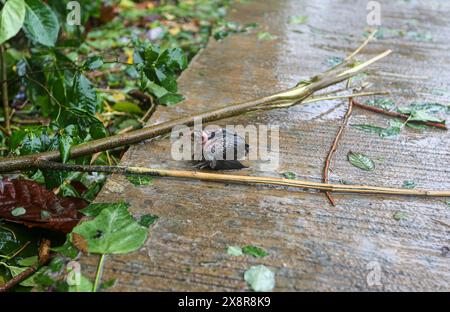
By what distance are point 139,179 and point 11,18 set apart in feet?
2.20

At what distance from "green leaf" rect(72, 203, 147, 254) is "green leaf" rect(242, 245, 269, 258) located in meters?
0.26

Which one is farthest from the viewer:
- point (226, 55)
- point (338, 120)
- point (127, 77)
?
point (127, 77)

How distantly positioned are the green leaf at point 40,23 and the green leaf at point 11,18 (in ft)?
0.49

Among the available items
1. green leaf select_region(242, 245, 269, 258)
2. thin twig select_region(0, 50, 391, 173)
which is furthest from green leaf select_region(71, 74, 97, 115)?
green leaf select_region(242, 245, 269, 258)

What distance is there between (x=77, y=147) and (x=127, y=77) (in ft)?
4.94

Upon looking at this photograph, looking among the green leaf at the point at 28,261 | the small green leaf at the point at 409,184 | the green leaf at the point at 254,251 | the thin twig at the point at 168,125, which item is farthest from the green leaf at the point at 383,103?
the green leaf at the point at 28,261

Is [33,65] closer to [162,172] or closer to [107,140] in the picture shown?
[107,140]

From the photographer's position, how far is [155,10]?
13.5ft

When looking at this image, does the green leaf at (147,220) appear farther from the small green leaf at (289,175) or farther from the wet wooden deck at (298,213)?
the small green leaf at (289,175)

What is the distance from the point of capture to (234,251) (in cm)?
115

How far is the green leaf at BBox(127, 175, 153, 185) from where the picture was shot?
1.40 m

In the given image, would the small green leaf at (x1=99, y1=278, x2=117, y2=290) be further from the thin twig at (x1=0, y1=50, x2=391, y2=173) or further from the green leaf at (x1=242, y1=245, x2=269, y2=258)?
the thin twig at (x1=0, y1=50, x2=391, y2=173)

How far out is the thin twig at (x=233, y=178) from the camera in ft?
4.55
